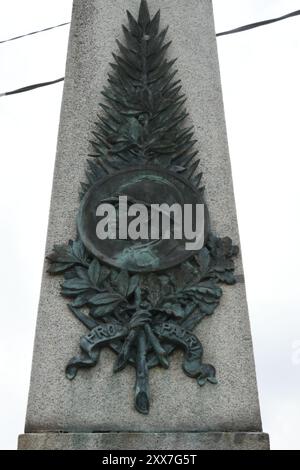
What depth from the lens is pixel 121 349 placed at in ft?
12.0

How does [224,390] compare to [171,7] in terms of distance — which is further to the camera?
[171,7]

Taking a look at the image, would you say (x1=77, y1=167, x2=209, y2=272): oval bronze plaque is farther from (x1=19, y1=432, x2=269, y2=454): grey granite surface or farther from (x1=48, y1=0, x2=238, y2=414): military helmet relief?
(x1=19, y1=432, x2=269, y2=454): grey granite surface

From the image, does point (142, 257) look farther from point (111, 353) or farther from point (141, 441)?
point (141, 441)

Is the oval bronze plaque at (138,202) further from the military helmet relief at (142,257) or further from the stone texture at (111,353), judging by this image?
the stone texture at (111,353)

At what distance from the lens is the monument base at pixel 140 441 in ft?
11.2

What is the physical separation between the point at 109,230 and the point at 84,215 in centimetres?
20

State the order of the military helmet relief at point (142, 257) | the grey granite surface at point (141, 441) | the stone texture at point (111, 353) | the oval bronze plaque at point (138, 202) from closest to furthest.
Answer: the grey granite surface at point (141, 441), the stone texture at point (111, 353), the military helmet relief at point (142, 257), the oval bronze plaque at point (138, 202)

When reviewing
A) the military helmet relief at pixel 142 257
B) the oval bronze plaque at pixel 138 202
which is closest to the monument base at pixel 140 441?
the military helmet relief at pixel 142 257

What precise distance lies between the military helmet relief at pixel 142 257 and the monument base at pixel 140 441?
0.69 ft

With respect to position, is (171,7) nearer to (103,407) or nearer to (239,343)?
(239,343)

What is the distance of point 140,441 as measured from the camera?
11.2ft

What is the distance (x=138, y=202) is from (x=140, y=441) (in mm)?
1469

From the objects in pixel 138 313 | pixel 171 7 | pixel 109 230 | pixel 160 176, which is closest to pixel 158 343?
pixel 138 313

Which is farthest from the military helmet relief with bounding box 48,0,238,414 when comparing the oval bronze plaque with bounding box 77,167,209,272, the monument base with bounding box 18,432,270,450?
the monument base with bounding box 18,432,270,450
